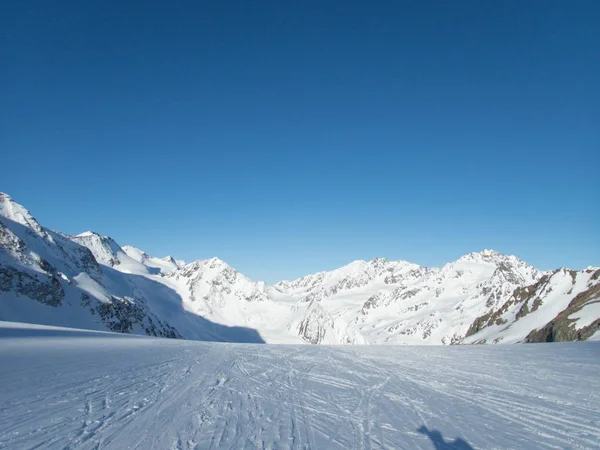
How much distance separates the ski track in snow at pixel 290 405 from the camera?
6.65 meters

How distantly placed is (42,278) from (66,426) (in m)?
134

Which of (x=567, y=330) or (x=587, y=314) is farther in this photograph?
(x=587, y=314)

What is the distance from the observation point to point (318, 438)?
675 centimetres

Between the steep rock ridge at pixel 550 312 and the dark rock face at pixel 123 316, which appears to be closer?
the steep rock ridge at pixel 550 312

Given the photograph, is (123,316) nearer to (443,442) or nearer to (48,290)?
(48,290)

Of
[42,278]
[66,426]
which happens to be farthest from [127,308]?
[66,426]

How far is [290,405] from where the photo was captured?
29.3 ft

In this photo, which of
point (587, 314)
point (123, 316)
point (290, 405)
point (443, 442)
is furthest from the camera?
point (123, 316)

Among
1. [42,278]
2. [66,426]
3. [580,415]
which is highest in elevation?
[42,278]

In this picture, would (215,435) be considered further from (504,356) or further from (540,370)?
(504,356)

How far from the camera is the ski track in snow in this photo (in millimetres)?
6648

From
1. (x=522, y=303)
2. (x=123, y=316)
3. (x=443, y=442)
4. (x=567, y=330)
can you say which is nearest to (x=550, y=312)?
(x=522, y=303)

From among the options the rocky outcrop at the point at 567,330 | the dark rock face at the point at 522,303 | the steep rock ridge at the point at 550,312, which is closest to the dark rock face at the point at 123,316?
the dark rock face at the point at 522,303

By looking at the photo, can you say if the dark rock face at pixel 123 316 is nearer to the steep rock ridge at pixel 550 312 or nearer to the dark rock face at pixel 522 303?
the dark rock face at pixel 522 303
